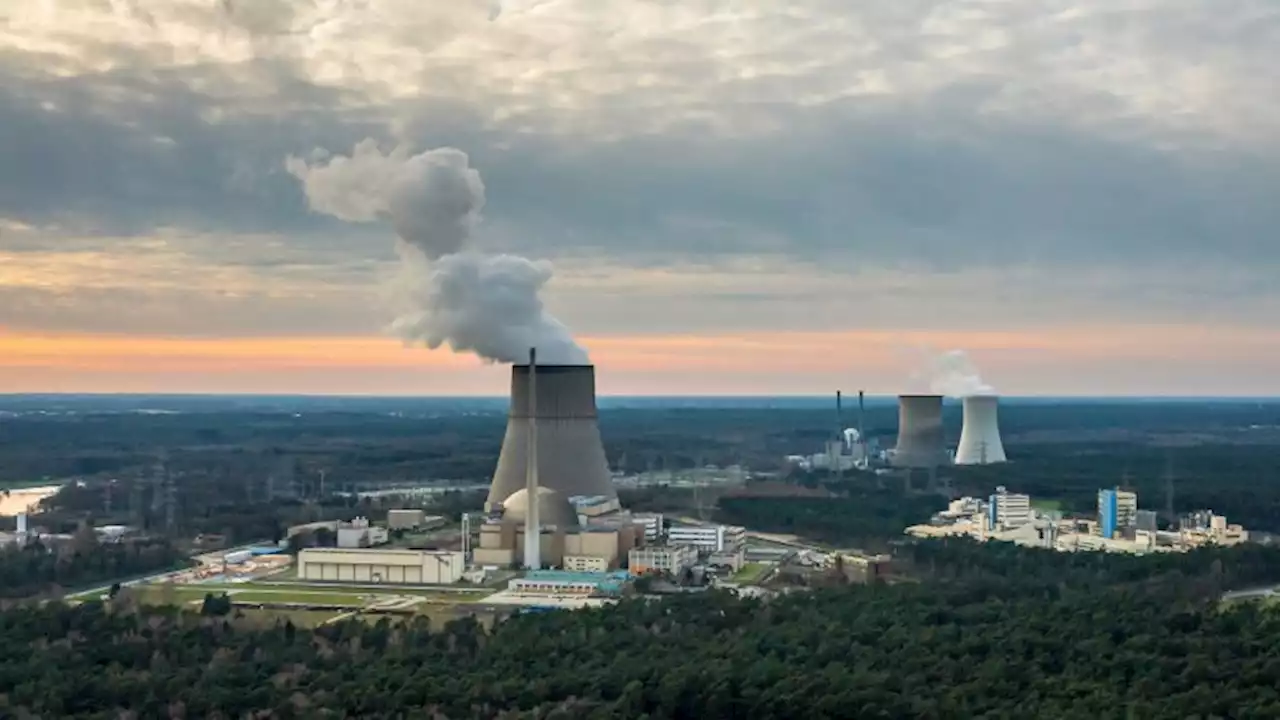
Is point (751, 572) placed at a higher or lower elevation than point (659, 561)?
lower

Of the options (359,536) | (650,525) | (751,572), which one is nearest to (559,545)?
(751,572)

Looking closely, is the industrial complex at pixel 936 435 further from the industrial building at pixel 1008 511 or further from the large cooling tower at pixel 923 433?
the industrial building at pixel 1008 511

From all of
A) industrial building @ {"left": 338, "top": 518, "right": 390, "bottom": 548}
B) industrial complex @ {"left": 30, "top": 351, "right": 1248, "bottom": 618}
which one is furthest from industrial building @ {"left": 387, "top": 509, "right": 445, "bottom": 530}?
industrial building @ {"left": 338, "top": 518, "right": 390, "bottom": 548}

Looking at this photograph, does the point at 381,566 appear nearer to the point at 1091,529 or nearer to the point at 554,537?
the point at 554,537

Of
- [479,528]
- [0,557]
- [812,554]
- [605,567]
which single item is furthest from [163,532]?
[812,554]

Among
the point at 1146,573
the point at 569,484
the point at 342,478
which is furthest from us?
the point at 342,478

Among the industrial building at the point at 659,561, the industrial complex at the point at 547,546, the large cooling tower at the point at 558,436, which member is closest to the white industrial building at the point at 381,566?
the industrial complex at the point at 547,546

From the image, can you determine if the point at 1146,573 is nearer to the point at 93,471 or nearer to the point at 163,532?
the point at 163,532
